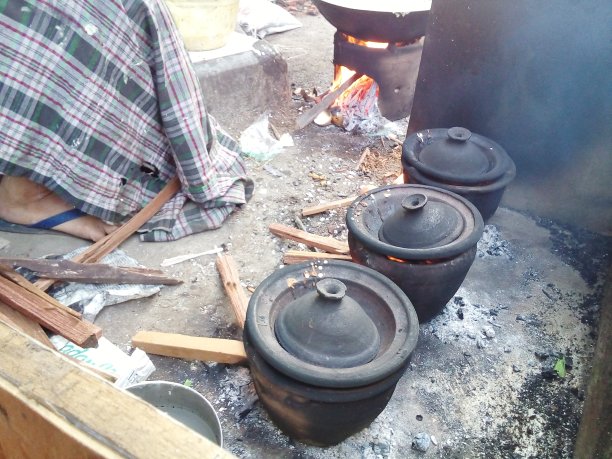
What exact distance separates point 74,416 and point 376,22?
4.63 metres

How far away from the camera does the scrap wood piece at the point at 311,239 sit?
365 centimetres

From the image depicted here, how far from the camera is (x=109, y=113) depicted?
3461 mm

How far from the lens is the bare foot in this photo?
11.6ft

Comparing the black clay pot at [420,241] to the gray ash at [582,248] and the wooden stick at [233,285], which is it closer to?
the wooden stick at [233,285]

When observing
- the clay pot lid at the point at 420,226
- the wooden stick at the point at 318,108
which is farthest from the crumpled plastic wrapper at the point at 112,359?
the wooden stick at the point at 318,108

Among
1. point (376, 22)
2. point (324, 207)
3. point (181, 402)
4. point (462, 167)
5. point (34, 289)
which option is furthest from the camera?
point (376, 22)

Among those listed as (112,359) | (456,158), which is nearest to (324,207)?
(456,158)

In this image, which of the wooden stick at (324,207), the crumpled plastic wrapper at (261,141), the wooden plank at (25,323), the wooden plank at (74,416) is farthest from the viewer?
the crumpled plastic wrapper at (261,141)

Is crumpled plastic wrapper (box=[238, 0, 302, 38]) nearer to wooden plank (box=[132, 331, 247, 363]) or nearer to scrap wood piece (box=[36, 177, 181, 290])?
scrap wood piece (box=[36, 177, 181, 290])

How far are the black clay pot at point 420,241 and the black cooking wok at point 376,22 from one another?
2366 millimetres

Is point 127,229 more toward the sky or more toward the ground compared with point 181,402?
more toward the ground

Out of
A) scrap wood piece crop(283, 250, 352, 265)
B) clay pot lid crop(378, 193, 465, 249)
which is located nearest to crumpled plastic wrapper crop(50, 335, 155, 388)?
scrap wood piece crop(283, 250, 352, 265)

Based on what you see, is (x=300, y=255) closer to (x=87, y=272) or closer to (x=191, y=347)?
(x=191, y=347)

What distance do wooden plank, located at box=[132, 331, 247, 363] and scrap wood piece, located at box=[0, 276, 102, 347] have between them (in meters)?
0.26
